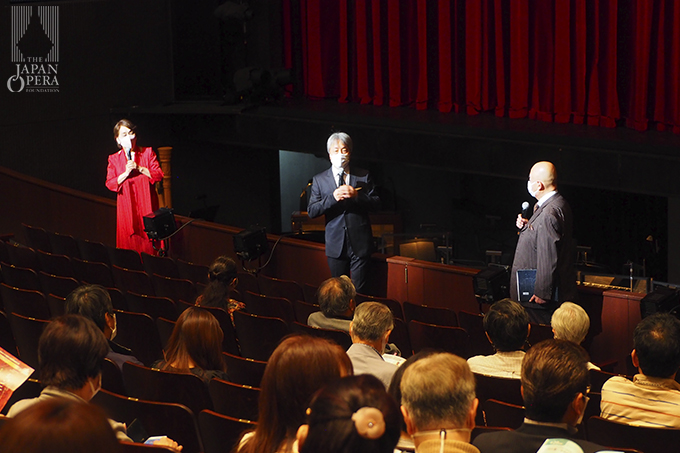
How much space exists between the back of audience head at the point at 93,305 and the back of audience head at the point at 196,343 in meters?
0.41

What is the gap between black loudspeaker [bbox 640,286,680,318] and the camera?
4309 millimetres

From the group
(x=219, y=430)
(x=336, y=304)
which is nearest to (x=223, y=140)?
(x=336, y=304)

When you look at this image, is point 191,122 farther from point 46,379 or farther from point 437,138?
point 46,379

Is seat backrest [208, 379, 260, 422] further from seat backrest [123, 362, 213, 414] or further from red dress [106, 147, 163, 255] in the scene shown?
red dress [106, 147, 163, 255]

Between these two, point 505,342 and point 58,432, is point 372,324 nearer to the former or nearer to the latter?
point 505,342

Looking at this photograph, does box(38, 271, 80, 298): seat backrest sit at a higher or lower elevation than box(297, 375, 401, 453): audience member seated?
lower

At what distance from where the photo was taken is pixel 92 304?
3.22 metres

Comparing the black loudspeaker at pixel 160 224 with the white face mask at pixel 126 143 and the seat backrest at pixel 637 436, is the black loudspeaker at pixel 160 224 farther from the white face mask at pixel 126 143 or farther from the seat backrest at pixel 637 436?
the seat backrest at pixel 637 436

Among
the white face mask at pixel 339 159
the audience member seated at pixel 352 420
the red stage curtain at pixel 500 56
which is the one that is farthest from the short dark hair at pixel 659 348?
the red stage curtain at pixel 500 56

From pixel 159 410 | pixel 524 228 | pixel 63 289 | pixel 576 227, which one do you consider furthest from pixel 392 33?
pixel 159 410

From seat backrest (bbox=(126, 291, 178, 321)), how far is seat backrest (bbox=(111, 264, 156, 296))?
2.09 ft

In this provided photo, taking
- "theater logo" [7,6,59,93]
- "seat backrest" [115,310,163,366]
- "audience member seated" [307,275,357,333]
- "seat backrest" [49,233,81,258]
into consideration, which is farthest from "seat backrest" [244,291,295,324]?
"theater logo" [7,6,59,93]

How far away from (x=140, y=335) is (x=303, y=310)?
3.34 feet

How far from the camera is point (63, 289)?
4.57 m
